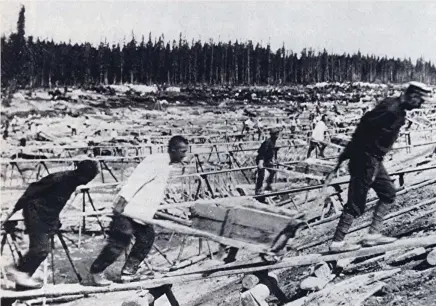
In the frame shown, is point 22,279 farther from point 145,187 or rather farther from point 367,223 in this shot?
point 367,223

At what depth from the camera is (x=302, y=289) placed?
378cm

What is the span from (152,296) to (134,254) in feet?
1.18

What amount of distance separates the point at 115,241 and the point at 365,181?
183 cm

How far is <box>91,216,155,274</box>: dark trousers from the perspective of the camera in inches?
136

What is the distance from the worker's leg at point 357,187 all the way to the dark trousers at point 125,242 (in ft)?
4.45

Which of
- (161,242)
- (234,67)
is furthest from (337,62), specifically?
(161,242)

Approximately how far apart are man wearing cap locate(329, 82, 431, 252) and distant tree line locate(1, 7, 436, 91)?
2309 millimetres

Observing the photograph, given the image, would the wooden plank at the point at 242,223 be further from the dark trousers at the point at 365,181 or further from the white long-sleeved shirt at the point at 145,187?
the dark trousers at the point at 365,181

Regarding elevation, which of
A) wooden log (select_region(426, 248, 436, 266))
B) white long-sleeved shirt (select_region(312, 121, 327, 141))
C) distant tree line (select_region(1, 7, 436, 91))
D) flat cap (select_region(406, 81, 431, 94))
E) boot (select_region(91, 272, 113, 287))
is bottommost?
boot (select_region(91, 272, 113, 287))

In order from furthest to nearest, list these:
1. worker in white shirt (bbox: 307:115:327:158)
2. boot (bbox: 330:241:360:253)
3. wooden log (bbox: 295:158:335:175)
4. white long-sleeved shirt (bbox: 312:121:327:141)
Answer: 1. white long-sleeved shirt (bbox: 312:121:327:141)
2. worker in white shirt (bbox: 307:115:327:158)
3. wooden log (bbox: 295:158:335:175)
4. boot (bbox: 330:241:360:253)

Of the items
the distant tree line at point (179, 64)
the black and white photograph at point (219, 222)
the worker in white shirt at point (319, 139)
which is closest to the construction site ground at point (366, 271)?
the black and white photograph at point (219, 222)

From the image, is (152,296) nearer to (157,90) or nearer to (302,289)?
(302,289)

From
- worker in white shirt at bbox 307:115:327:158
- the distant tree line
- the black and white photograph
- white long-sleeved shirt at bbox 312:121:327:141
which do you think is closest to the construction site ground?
the black and white photograph

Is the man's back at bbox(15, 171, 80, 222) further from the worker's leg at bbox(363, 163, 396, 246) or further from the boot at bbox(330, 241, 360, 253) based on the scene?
the worker's leg at bbox(363, 163, 396, 246)
